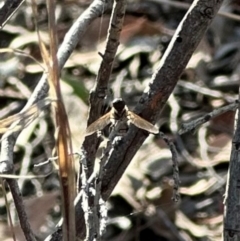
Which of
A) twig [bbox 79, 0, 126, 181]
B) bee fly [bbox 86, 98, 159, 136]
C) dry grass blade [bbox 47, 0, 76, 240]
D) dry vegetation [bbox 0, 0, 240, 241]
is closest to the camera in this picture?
dry grass blade [bbox 47, 0, 76, 240]

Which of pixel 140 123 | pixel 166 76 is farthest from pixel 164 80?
pixel 140 123

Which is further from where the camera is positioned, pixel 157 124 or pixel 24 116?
pixel 157 124

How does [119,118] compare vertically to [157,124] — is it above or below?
above

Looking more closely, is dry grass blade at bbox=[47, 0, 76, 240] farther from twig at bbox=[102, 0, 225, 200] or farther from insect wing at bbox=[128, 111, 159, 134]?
twig at bbox=[102, 0, 225, 200]

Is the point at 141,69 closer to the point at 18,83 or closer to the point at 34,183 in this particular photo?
the point at 18,83

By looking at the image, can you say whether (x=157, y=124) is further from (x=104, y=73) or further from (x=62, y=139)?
(x=62, y=139)

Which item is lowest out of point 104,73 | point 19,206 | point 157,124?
point 157,124

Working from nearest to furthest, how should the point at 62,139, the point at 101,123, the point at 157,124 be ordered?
the point at 62,139 → the point at 101,123 → the point at 157,124

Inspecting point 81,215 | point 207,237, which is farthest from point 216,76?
point 81,215

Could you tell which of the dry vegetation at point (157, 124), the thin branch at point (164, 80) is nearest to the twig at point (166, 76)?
the thin branch at point (164, 80)

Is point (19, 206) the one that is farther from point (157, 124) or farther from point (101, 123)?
point (157, 124)

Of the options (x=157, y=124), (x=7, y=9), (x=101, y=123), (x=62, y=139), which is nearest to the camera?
(x=62, y=139)

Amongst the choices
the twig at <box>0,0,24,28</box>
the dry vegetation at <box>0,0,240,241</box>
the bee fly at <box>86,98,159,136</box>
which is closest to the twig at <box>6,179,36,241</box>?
the bee fly at <box>86,98,159,136</box>

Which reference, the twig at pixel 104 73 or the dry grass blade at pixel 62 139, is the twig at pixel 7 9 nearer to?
the twig at pixel 104 73
